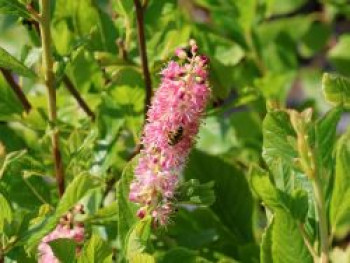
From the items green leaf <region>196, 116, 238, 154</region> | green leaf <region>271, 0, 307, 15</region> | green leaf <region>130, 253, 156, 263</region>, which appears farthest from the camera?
green leaf <region>271, 0, 307, 15</region>

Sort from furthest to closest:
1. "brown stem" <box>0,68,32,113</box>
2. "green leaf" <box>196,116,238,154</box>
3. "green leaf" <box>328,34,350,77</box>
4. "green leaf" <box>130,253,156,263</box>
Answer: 1. "green leaf" <box>328,34,350,77</box>
2. "green leaf" <box>196,116,238,154</box>
3. "brown stem" <box>0,68,32,113</box>
4. "green leaf" <box>130,253,156,263</box>

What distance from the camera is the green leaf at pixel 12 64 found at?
3.31ft

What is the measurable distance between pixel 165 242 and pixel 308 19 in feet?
2.53

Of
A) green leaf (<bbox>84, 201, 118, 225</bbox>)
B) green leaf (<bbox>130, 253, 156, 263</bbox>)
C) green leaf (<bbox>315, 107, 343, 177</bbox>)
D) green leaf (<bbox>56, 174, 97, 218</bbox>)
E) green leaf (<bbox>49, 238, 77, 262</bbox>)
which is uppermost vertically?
green leaf (<bbox>315, 107, 343, 177</bbox>)

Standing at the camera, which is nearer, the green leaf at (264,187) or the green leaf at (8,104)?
the green leaf at (264,187)

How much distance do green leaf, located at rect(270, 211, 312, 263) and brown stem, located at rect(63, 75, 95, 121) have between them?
0.41m

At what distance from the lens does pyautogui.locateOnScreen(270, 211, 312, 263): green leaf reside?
3.04 ft

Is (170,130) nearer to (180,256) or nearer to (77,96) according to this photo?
(180,256)

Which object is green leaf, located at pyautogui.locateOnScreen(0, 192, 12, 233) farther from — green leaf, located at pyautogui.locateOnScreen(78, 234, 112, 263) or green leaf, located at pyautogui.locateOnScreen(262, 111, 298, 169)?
green leaf, located at pyautogui.locateOnScreen(262, 111, 298, 169)

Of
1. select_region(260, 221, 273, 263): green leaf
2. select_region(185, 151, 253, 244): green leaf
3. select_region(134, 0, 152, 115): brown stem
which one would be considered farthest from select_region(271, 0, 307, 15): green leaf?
select_region(260, 221, 273, 263): green leaf

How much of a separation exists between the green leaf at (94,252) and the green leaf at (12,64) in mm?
215

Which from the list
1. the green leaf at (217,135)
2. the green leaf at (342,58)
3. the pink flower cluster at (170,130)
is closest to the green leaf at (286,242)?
the pink flower cluster at (170,130)

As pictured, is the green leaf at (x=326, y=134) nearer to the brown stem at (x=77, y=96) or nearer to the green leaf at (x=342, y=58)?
the brown stem at (x=77, y=96)

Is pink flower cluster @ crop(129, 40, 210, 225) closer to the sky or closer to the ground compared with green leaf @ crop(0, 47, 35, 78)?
closer to the ground
